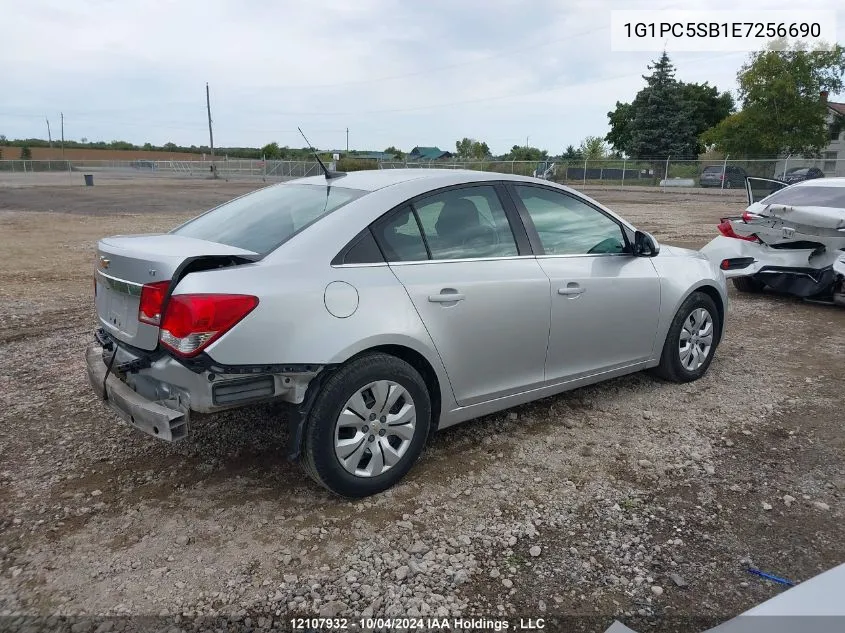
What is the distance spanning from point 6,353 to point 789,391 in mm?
6321

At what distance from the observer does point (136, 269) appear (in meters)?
3.02

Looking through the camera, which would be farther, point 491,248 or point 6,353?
point 6,353

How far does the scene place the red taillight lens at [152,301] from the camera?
287 cm

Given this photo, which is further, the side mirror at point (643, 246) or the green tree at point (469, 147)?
the green tree at point (469, 147)

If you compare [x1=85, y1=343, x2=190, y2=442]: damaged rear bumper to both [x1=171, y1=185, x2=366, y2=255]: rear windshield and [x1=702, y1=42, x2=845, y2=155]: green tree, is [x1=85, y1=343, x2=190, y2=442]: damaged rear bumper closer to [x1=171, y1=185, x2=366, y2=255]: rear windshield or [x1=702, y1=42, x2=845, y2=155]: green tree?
[x1=171, y1=185, x2=366, y2=255]: rear windshield

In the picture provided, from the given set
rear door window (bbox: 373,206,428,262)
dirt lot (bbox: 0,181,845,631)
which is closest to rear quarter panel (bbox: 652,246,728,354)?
dirt lot (bbox: 0,181,845,631)

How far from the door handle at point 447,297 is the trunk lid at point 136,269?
919 mm

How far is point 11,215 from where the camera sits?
1877cm

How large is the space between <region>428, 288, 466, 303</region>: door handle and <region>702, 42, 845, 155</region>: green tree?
5634cm

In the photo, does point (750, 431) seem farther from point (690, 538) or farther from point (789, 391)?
point (690, 538)

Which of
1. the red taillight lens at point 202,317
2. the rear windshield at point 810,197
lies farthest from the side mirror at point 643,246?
the rear windshield at point 810,197

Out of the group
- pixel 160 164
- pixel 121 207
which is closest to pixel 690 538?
pixel 121 207

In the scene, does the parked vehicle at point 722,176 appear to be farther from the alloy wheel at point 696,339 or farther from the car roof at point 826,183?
the alloy wheel at point 696,339

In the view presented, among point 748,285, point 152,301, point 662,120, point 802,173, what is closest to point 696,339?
point 152,301
